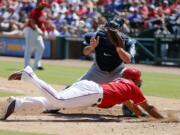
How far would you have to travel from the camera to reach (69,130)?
24.8ft

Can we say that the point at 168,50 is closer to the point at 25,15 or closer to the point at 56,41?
the point at 56,41

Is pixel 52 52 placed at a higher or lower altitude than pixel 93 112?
lower

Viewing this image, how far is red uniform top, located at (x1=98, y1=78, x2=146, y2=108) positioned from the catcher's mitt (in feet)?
1.92

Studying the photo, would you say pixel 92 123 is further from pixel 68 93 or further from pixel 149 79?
pixel 149 79

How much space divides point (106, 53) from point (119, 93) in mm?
1013

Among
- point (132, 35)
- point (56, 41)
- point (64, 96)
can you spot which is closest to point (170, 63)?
point (132, 35)

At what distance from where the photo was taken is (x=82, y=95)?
8352 mm

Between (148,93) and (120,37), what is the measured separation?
3.95m

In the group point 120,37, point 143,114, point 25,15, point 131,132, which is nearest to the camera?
point 131,132

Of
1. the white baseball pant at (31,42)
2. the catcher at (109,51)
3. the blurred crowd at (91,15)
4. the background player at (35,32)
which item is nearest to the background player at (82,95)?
the catcher at (109,51)

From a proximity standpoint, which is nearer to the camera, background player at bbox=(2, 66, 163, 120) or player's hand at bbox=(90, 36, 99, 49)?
background player at bbox=(2, 66, 163, 120)

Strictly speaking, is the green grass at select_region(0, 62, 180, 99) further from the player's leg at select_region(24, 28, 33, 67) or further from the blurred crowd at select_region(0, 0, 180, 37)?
the blurred crowd at select_region(0, 0, 180, 37)

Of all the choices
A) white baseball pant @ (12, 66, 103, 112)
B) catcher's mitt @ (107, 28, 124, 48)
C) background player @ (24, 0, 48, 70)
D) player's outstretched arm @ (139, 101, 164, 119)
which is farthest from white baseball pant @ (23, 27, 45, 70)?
white baseball pant @ (12, 66, 103, 112)

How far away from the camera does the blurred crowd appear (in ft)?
76.6
